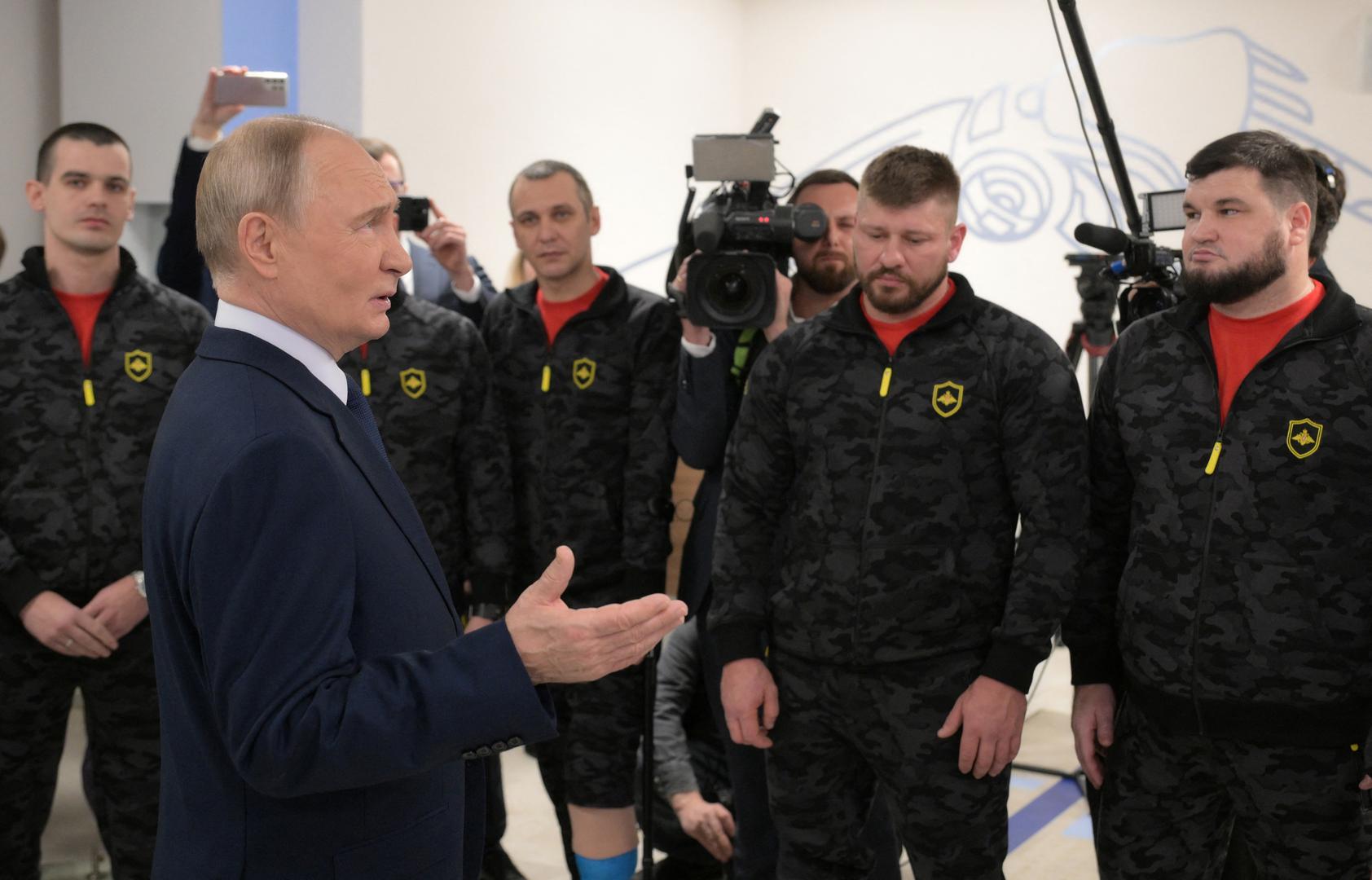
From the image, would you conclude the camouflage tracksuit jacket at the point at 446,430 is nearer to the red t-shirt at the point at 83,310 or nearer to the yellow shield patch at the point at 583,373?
the yellow shield patch at the point at 583,373

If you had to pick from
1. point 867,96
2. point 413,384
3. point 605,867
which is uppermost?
point 867,96

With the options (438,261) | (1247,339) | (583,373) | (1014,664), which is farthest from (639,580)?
(1247,339)

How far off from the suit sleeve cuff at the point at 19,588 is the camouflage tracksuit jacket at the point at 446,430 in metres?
0.71

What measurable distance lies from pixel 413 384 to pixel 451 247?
571 mm

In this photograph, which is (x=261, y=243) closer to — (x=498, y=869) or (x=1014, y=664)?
(x=1014, y=664)

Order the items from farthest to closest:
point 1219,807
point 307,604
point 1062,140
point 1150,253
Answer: point 1062,140
point 1150,253
point 1219,807
point 307,604

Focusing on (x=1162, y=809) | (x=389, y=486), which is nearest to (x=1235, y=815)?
(x=1162, y=809)

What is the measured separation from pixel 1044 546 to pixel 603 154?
3592 mm

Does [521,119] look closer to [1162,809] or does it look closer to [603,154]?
[603,154]

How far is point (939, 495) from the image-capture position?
6.89 ft

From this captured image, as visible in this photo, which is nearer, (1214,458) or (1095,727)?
(1214,458)

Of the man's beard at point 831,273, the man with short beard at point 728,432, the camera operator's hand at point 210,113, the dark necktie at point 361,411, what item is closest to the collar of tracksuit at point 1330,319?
the man with short beard at point 728,432

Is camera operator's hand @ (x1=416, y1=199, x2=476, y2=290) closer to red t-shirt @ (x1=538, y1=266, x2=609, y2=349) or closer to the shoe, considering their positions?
red t-shirt @ (x1=538, y1=266, x2=609, y2=349)

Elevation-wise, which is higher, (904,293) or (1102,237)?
(1102,237)
